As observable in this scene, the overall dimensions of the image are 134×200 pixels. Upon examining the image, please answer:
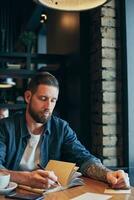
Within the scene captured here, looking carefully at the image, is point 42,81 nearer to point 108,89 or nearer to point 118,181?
point 118,181

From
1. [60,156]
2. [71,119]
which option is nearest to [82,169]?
[60,156]

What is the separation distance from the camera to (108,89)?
10.6ft

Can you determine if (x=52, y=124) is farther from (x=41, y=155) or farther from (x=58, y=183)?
(x=58, y=183)

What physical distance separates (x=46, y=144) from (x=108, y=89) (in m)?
1.55

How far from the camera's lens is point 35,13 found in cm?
591

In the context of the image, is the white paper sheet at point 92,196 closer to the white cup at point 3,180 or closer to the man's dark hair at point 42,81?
the white cup at point 3,180

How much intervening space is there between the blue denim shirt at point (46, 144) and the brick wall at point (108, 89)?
1.33 m

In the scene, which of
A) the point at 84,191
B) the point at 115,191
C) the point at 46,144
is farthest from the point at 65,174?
the point at 46,144

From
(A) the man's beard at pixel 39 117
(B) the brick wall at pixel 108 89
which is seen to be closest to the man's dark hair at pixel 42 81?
(A) the man's beard at pixel 39 117

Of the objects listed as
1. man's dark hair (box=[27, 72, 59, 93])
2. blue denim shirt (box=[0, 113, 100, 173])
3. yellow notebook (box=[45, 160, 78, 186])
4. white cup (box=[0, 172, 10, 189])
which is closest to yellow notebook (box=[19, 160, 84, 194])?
yellow notebook (box=[45, 160, 78, 186])

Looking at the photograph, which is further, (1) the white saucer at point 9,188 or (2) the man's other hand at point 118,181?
(2) the man's other hand at point 118,181

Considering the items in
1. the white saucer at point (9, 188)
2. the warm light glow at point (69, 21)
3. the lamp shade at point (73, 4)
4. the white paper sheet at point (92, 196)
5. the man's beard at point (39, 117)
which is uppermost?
the warm light glow at point (69, 21)

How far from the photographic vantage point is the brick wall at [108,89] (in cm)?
321

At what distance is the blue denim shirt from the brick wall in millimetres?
1333
